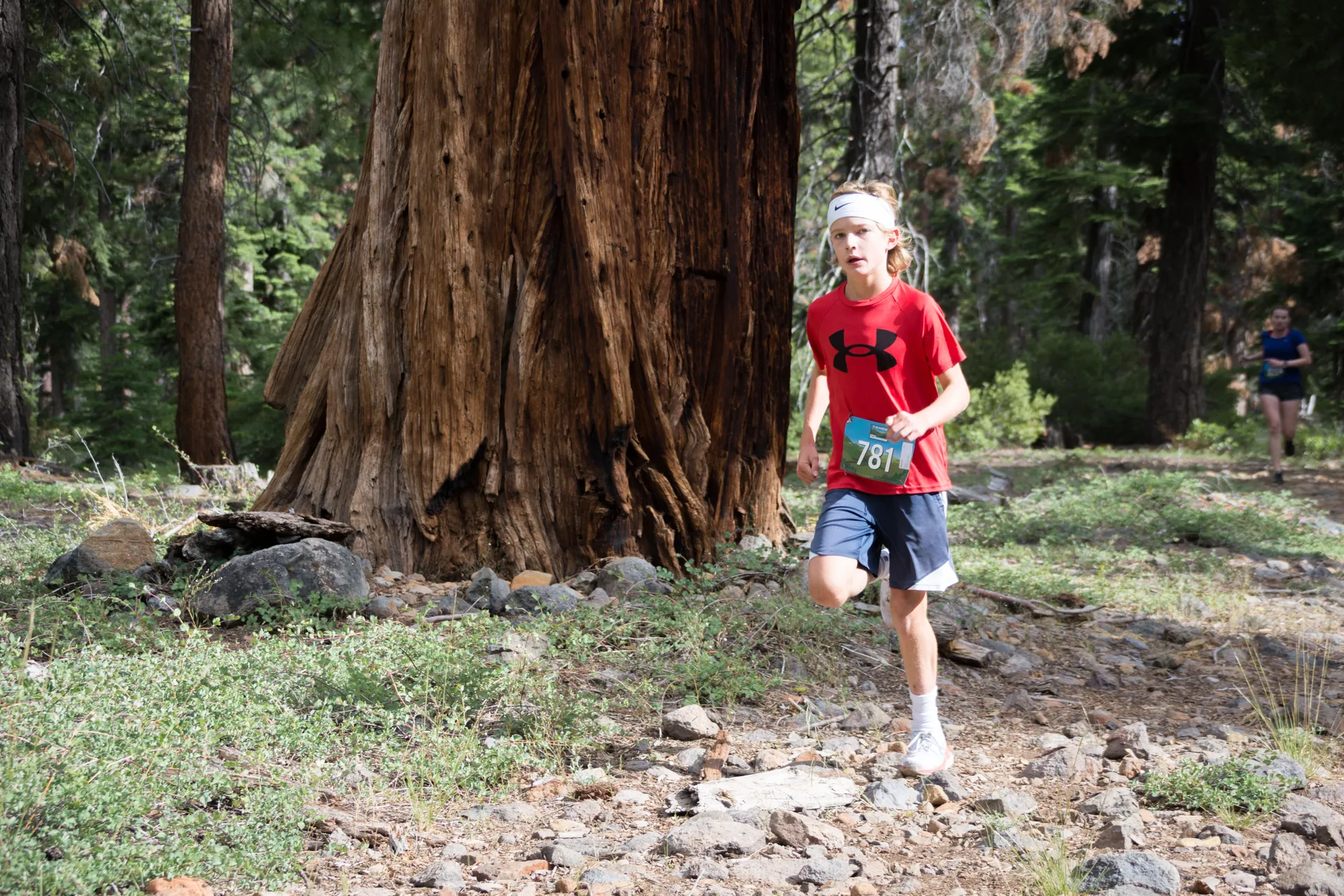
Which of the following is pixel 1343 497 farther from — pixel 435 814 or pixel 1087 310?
pixel 1087 310

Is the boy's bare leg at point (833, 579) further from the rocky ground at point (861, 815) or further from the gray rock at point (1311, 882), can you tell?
the gray rock at point (1311, 882)

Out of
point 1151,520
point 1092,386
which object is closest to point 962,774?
point 1151,520

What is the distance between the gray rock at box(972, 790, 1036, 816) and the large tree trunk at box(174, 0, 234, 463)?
9.82 m

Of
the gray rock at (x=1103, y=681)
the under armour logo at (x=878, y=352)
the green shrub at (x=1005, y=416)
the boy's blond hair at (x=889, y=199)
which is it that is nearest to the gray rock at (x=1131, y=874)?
the under armour logo at (x=878, y=352)

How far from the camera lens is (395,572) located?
5.50 meters

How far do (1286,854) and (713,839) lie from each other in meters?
1.40

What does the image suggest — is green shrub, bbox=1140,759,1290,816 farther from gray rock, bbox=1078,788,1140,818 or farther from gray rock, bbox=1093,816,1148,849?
gray rock, bbox=1093,816,1148,849

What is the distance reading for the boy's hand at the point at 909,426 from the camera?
10.7 ft

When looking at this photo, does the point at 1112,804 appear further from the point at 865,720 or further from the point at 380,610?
the point at 380,610

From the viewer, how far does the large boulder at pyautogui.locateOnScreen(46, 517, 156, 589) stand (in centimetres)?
505

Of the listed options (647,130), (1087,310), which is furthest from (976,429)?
(647,130)

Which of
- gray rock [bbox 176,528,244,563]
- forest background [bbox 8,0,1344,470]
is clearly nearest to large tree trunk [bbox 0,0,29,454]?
forest background [bbox 8,0,1344,470]

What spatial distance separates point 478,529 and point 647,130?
2157 millimetres

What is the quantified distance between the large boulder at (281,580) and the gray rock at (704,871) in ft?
7.98
